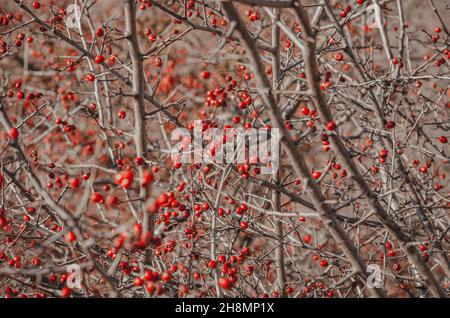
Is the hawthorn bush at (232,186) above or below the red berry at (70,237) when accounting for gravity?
above

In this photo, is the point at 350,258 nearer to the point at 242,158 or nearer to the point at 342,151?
the point at 342,151

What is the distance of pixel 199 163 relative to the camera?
374 centimetres

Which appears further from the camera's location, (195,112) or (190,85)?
(190,85)

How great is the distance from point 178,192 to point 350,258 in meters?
1.36

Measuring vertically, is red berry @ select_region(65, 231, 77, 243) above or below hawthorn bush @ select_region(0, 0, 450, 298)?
below

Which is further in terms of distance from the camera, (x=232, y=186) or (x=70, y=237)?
(x=232, y=186)

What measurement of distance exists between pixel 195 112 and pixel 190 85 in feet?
2.85

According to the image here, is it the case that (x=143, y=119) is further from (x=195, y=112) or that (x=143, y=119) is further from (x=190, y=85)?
(x=190, y=85)

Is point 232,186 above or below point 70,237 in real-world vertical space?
above
